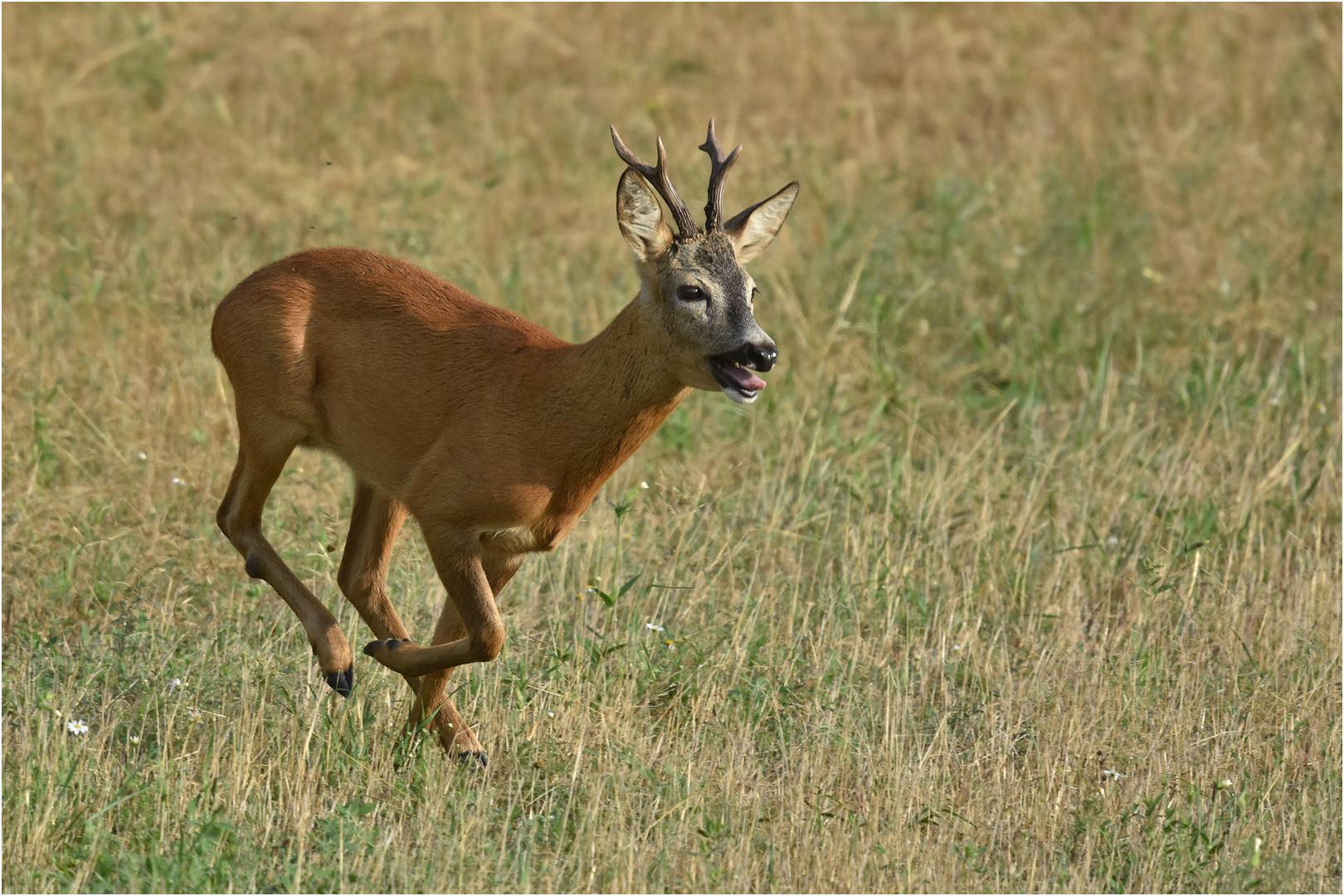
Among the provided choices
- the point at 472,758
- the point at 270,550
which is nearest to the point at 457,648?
the point at 472,758

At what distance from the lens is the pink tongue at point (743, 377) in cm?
496

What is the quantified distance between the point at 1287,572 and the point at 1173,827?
7.48 ft

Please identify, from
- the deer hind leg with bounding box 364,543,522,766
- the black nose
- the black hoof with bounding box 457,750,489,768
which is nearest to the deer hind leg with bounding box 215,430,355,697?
the deer hind leg with bounding box 364,543,522,766

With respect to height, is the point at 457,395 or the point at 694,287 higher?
the point at 694,287

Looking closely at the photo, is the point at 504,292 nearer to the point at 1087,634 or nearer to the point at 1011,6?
the point at 1087,634

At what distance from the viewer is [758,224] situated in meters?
5.49

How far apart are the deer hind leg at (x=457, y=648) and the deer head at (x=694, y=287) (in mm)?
936

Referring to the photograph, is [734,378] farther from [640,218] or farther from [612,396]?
[640,218]

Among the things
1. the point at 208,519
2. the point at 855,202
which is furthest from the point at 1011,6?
the point at 208,519

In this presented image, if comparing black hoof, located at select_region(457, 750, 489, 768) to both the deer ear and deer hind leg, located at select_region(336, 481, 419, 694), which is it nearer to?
deer hind leg, located at select_region(336, 481, 419, 694)

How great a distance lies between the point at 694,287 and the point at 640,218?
0.30 m

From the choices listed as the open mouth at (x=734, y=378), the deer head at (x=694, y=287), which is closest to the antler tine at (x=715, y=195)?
the deer head at (x=694, y=287)

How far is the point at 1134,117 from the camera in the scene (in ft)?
40.1

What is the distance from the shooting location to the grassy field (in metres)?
5.04
